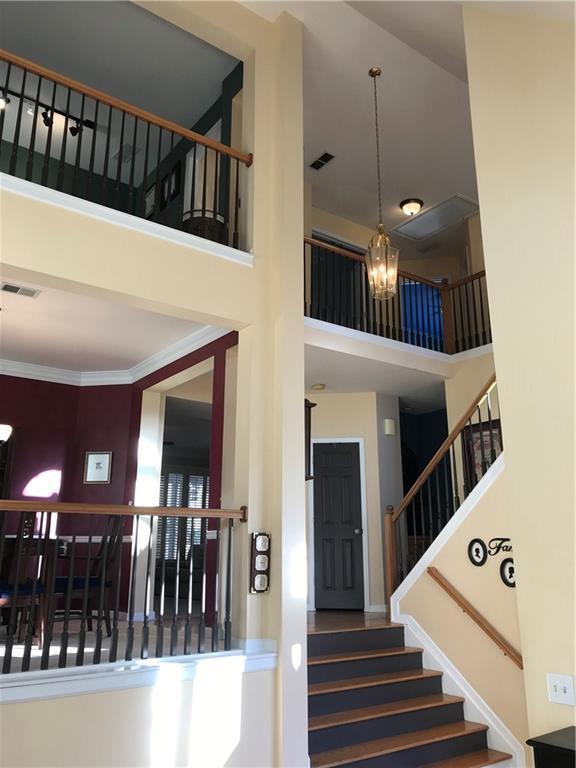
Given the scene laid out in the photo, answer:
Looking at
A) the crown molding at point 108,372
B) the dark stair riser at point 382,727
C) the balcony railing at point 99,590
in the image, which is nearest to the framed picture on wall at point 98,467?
the balcony railing at point 99,590

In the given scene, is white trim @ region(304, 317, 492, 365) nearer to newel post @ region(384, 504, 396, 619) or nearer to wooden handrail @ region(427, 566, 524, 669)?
newel post @ region(384, 504, 396, 619)

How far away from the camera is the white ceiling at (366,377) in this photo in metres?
6.32

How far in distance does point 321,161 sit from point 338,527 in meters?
4.61

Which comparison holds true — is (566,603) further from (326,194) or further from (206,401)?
(326,194)

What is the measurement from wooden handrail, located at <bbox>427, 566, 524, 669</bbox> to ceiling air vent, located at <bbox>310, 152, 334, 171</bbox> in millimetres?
4919

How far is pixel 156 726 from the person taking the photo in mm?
3324

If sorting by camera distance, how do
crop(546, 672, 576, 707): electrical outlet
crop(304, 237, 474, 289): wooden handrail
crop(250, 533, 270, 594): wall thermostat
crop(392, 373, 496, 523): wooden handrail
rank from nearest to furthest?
crop(546, 672, 576, 707): electrical outlet → crop(250, 533, 270, 594): wall thermostat → crop(392, 373, 496, 523): wooden handrail → crop(304, 237, 474, 289): wooden handrail

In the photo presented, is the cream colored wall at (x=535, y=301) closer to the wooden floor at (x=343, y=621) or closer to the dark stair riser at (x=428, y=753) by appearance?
the dark stair riser at (x=428, y=753)

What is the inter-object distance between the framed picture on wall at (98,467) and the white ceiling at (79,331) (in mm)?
1041

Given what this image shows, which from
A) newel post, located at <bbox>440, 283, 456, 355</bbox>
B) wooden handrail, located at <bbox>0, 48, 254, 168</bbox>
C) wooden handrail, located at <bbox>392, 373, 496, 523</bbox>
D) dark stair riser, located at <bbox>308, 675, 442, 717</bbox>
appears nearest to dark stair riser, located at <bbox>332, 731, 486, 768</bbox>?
dark stair riser, located at <bbox>308, 675, 442, 717</bbox>

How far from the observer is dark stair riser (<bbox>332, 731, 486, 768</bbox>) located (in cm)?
399

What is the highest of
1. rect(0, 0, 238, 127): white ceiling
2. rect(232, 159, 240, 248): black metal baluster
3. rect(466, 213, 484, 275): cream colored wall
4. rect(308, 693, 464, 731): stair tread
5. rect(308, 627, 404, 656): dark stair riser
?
rect(0, 0, 238, 127): white ceiling

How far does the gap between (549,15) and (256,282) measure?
99.4 inches

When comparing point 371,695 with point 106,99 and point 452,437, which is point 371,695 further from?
point 106,99
